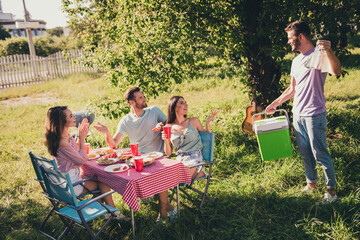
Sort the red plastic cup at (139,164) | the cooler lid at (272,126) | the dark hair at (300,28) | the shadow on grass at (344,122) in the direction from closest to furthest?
the red plastic cup at (139,164), the dark hair at (300,28), the cooler lid at (272,126), the shadow on grass at (344,122)

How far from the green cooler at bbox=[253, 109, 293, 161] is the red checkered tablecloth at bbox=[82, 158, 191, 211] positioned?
99 centimetres

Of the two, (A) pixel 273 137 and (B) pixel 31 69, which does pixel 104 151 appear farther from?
(B) pixel 31 69

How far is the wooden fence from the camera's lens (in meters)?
14.6

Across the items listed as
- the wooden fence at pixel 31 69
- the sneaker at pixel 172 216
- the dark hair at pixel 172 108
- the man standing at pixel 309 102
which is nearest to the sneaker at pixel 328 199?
the man standing at pixel 309 102

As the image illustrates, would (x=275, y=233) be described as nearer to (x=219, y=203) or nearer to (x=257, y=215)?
(x=257, y=215)

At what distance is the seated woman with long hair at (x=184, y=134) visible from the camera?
4.02 meters

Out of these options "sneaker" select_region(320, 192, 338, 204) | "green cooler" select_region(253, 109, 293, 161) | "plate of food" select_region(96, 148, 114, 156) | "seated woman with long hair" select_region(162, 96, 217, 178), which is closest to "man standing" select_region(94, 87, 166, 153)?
"plate of food" select_region(96, 148, 114, 156)

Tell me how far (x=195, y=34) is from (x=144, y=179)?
2.74 meters

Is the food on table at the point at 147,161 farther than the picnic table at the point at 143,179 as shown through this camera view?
Yes

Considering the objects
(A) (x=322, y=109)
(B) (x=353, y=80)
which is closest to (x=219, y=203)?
(A) (x=322, y=109)

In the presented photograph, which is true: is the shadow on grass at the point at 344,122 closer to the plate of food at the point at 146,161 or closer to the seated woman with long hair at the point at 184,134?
the seated woman with long hair at the point at 184,134

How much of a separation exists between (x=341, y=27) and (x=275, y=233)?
11.0 feet

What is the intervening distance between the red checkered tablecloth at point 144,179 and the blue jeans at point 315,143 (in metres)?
1.40

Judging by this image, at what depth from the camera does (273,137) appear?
12.6 ft
